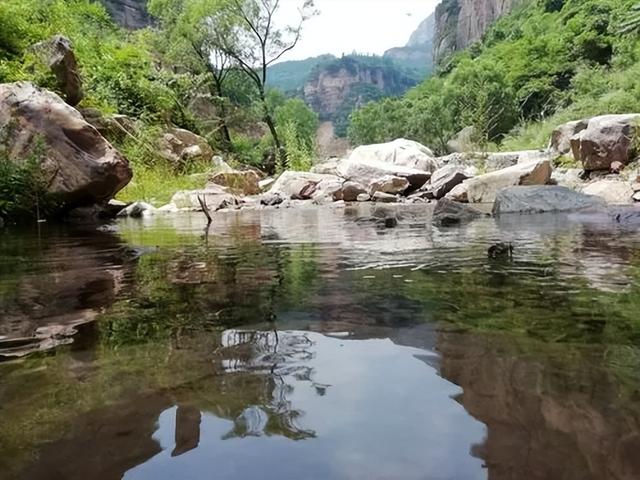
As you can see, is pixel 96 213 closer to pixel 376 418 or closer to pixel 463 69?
pixel 376 418

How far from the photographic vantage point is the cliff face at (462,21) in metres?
80.9

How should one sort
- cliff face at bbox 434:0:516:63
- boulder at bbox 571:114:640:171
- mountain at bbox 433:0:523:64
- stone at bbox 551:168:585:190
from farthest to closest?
1. cliff face at bbox 434:0:516:63
2. mountain at bbox 433:0:523:64
3. stone at bbox 551:168:585:190
4. boulder at bbox 571:114:640:171

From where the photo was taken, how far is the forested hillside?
2252cm

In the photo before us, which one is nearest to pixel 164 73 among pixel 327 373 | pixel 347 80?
pixel 327 373

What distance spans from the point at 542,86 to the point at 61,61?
2982cm

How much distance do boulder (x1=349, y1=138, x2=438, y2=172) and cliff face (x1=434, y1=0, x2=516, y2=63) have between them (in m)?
66.2

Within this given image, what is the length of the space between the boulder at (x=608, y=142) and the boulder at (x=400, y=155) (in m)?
6.04

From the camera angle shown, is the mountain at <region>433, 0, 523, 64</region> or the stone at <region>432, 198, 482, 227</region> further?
the mountain at <region>433, 0, 523, 64</region>

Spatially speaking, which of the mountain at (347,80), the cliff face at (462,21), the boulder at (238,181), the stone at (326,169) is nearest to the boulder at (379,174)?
the stone at (326,169)

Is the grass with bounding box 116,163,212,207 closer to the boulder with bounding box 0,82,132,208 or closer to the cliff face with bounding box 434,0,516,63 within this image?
the boulder with bounding box 0,82,132,208

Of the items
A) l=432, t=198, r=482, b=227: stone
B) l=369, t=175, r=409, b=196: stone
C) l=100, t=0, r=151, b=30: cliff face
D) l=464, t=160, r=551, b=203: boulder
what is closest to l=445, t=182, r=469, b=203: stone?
l=464, t=160, r=551, b=203: boulder

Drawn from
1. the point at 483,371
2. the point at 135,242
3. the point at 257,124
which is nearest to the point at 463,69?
the point at 257,124

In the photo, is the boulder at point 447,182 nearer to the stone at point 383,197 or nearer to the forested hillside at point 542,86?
the stone at point 383,197

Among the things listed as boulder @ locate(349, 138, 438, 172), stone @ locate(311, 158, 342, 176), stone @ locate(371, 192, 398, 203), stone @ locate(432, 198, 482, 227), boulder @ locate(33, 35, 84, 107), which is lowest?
stone @ locate(432, 198, 482, 227)
